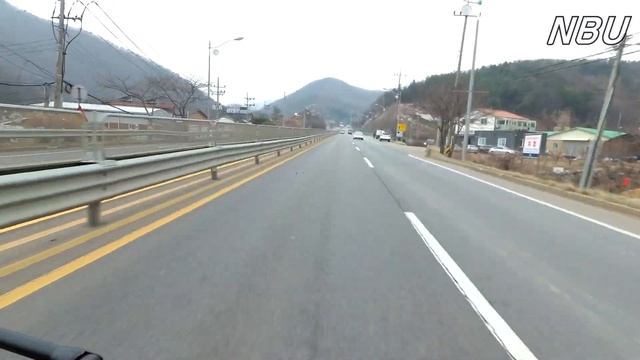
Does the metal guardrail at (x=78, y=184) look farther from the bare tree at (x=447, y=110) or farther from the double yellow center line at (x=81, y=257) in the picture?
the bare tree at (x=447, y=110)

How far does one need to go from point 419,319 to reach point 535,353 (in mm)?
942

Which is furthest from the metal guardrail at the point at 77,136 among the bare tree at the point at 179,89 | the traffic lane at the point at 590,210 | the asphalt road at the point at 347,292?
the bare tree at the point at 179,89

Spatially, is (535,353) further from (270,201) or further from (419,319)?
(270,201)

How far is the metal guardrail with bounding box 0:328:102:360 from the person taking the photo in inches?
83.4

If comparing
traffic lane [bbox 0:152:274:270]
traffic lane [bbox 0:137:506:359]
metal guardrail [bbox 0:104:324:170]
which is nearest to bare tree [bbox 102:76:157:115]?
metal guardrail [bbox 0:104:324:170]

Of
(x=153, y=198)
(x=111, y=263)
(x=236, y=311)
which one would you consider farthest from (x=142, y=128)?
(x=236, y=311)

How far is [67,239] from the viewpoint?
6.77 m

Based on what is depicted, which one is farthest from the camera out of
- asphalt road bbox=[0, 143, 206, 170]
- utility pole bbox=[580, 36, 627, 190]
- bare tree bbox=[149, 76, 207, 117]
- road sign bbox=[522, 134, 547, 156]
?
bare tree bbox=[149, 76, 207, 117]

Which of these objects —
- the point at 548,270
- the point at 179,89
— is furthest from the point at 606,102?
the point at 179,89

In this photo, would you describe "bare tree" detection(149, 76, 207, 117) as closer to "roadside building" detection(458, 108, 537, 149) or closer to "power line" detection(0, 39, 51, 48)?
"power line" detection(0, 39, 51, 48)

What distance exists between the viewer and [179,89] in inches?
3066

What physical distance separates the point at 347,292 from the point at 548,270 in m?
2.66

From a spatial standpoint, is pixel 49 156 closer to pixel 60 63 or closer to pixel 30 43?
pixel 60 63

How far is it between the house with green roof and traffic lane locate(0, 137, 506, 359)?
58025mm
